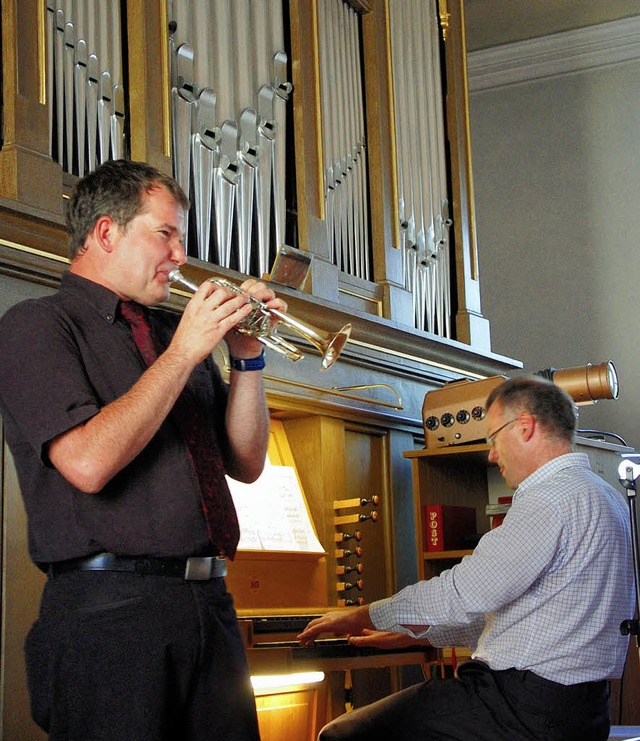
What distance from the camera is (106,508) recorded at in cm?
218

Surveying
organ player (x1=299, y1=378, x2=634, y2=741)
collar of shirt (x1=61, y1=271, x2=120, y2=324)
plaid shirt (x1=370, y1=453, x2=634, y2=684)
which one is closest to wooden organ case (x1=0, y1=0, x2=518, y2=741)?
organ player (x1=299, y1=378, x2=634, y2=741)

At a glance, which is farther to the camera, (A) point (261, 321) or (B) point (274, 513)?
(B) point (274, 513)

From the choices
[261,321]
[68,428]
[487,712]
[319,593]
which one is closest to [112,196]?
[261,321]

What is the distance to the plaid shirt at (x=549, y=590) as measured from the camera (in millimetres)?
3049

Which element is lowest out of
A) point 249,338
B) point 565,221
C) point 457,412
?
point 249,338

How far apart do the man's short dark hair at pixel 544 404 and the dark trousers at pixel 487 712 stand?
767 mm

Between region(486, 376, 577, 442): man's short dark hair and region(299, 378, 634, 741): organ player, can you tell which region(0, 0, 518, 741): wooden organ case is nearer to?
region(299, 378, 634, 741): organ player

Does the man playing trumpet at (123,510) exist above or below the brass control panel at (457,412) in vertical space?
below

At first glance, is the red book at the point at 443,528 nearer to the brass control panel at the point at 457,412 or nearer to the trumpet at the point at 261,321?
the brass control panel at the point at 457,412

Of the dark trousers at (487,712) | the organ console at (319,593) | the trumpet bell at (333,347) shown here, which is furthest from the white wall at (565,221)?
the trumpet bell at (333,347)

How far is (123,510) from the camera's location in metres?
2.19

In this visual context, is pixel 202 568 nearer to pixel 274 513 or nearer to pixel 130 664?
pixel 130 664

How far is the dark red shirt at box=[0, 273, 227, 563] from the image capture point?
2160 mm

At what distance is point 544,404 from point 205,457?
148 cm
